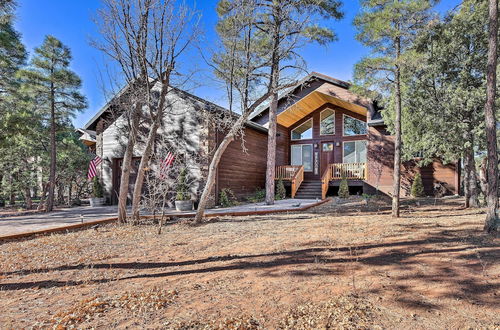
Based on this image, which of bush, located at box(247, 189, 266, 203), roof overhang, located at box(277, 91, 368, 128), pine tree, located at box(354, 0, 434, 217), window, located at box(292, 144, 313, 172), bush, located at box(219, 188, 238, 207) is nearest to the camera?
pine tree, located at box(354, 0, 434, 217)

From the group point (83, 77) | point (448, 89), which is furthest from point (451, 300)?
point (83, 77)

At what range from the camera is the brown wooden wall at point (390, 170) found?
12953 millimetres

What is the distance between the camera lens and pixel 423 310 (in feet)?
8.33

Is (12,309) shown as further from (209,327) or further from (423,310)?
(423,310)

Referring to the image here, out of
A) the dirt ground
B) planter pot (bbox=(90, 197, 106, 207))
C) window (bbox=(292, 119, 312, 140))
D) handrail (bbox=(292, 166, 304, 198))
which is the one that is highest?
window (bbox=(292, 119, 312, 140))

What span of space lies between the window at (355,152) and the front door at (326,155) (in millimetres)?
832

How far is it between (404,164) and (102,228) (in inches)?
535

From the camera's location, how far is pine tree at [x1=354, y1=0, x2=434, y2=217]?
700cm

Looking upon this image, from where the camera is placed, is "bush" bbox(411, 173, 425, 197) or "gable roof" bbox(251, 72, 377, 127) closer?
"bush" bbox(411, 173, 425, 197)

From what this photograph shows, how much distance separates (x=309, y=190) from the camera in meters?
14.3

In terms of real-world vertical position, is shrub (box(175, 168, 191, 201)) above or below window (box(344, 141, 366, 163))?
below

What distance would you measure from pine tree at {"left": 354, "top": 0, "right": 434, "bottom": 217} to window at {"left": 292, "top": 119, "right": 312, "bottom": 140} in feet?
27.6

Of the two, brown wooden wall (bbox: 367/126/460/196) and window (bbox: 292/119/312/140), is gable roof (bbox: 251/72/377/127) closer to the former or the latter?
window (bbox: 292/119/312/140)

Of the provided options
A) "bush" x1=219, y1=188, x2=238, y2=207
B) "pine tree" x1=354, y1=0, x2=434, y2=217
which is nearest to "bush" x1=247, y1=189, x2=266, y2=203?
"bush" x1=219, y1=188, x2=238, y2=207
